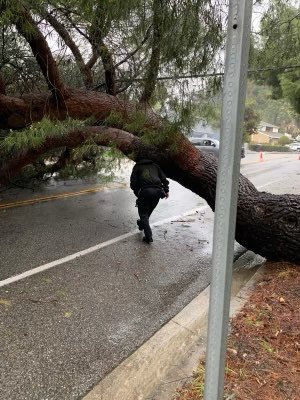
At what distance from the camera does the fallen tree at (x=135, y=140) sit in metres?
4.71

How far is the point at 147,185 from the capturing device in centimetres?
641

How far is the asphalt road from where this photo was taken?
3.10 m

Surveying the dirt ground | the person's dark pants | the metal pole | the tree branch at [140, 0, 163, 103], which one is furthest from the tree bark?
the metal pole

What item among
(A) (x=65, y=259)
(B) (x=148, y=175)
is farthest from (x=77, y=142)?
(A) (x=65, y=259)

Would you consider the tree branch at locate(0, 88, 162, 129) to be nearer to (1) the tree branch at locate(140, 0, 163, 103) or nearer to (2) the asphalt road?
(1) the tree branch at locate(140, 0, 163, 103)

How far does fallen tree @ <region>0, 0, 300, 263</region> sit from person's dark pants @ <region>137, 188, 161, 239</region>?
557mm

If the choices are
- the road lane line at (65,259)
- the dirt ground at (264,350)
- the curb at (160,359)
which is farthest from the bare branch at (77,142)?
the dirt ground at (264,350)

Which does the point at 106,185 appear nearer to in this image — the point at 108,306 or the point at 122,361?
the point at 108,306

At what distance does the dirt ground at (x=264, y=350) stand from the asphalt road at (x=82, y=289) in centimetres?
85

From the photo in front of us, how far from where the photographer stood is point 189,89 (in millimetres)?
4082

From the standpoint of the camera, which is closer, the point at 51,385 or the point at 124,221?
the point at 51,385

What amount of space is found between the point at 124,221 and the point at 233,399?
569 centimetres

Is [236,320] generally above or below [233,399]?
below

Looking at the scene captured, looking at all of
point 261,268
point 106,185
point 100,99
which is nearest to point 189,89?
point 100,99
